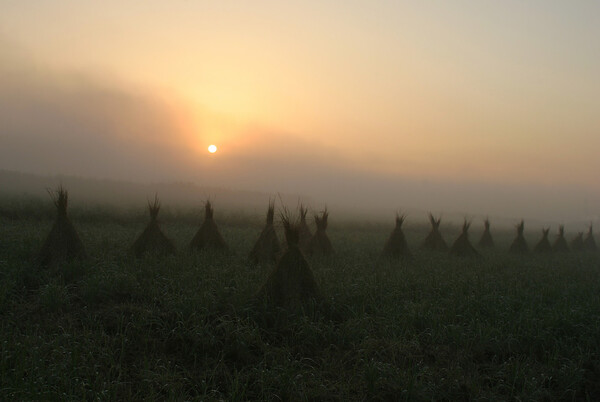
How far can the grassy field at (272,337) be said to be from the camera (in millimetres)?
4418

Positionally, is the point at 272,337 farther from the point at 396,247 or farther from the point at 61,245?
the point at 396,247

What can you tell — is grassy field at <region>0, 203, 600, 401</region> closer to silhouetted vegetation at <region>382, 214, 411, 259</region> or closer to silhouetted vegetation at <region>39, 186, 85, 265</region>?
silhouetted vegetation at <region>39, 186, 85, 265</region>

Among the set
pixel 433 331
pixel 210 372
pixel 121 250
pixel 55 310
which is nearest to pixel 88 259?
pixel 121 250

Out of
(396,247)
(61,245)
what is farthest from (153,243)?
(396,247)

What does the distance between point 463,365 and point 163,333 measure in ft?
13.2

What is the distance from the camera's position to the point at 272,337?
5.70 meters

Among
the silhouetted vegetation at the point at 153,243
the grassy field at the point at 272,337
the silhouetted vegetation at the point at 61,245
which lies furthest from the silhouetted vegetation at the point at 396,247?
the silhouetted vegetation at the point at 61,245

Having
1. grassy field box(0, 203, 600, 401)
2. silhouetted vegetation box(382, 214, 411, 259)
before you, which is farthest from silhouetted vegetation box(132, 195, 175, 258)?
silhouetted vegetation box(382, 214, 411, 259)

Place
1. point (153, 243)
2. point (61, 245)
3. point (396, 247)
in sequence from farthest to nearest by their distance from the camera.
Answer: point (396, 247) < point (153, 243) < point (61, 245)

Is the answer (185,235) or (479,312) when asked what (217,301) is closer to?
(479,312)

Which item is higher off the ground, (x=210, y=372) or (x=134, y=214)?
(x=134, y=214)

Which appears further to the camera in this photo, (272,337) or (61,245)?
(61,245)

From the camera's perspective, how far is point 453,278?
31.0 feet

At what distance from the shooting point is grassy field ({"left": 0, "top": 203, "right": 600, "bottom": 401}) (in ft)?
14.5
